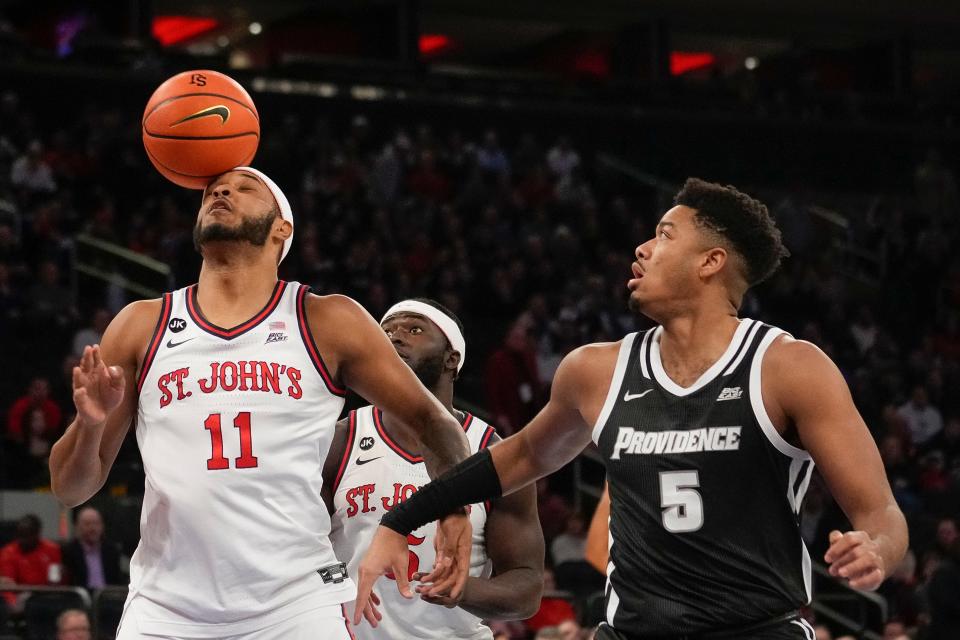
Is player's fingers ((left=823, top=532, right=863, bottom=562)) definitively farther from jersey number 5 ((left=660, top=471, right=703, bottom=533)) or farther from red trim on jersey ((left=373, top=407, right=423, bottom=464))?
red trim on jersey ((left=373, top=407, right=423, bottom=464))

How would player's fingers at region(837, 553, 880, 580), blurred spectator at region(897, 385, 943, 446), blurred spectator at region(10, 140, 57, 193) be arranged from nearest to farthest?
player's fingers at region(837, 553, 880, 580)
blurred spectator at region(897, 385, 943, 446)
blurred spectator at region(10, 140, 57, 193)

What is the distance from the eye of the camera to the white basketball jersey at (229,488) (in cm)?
471

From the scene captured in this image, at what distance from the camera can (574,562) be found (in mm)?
11977

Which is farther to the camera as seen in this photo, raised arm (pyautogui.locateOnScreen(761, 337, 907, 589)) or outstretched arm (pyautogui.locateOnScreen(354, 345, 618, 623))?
outstretched arm (pyautogui.locateOnScreen(354, 345, 618, 623))

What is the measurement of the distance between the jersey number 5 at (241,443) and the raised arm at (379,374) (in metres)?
0.37

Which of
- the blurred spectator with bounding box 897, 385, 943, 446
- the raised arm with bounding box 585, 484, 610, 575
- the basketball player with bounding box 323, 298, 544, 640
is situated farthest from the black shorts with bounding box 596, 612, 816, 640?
the blurred spectator with bounding box 897, 385, 943, 446

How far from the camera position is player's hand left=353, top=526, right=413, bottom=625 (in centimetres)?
456

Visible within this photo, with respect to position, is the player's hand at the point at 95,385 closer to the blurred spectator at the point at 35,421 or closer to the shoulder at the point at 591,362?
the shoulder at the point at 591,362

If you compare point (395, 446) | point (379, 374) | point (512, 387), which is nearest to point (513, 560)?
point (395, 446)

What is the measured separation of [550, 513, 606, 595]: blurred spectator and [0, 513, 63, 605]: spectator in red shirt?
12.4 ft

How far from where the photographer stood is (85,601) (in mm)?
9164

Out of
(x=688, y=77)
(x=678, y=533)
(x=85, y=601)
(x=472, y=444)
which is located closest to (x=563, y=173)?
(x=688, y=77)

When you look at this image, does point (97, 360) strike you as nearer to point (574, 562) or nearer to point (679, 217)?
point (679, 217)

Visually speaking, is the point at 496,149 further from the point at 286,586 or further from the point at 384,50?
the point at 286,586
